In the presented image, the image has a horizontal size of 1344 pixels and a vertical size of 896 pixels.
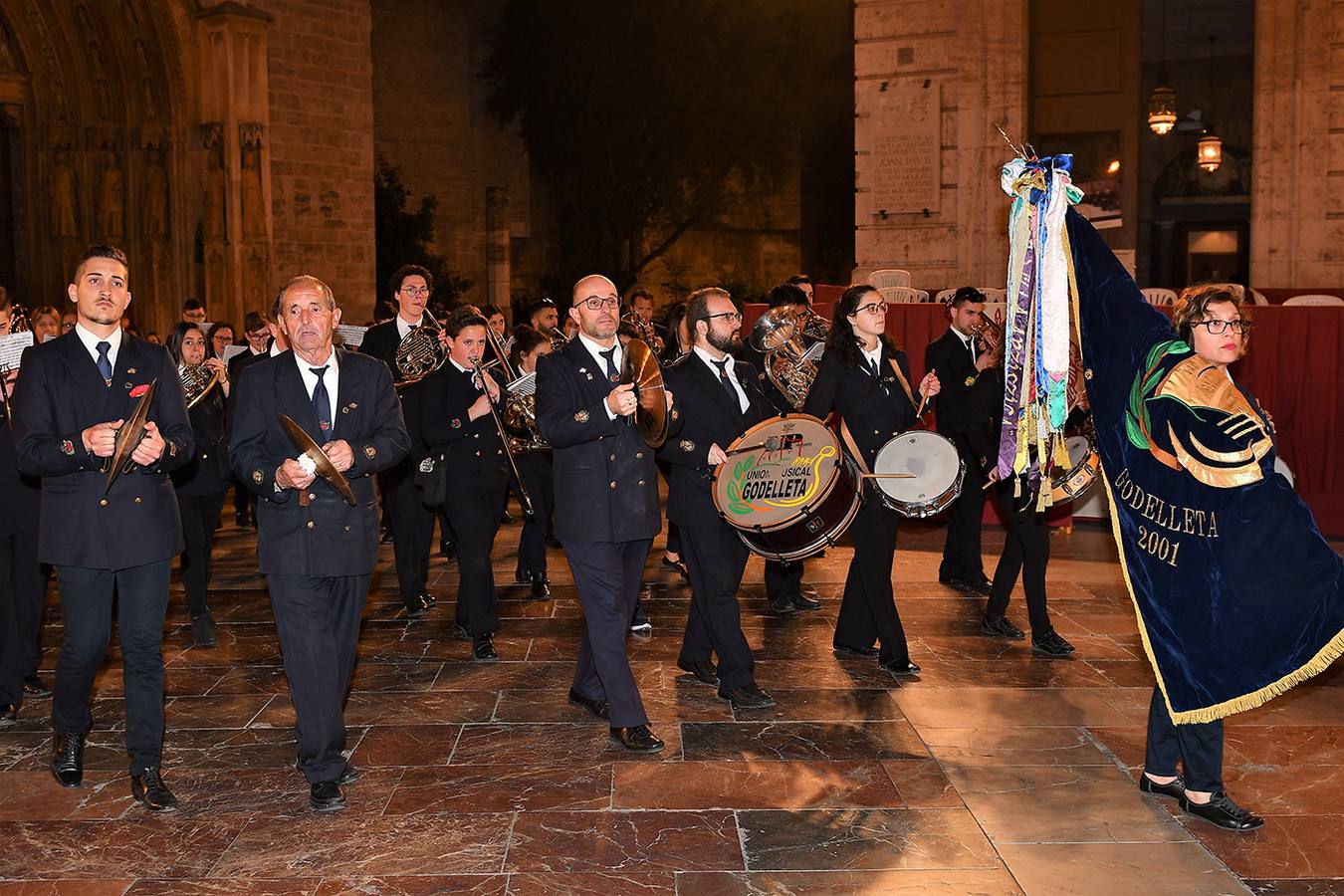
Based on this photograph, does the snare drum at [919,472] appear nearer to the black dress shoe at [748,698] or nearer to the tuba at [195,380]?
the black dress shoe at [748,698]

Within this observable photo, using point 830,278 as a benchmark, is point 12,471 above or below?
below

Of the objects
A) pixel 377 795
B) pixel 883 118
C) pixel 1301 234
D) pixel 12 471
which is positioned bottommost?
pixel 377 795

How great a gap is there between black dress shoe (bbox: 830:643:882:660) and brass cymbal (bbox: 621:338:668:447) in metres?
2.26

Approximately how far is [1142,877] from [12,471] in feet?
16.4

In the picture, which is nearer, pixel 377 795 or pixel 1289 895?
pixel 1289 895

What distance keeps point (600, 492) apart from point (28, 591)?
2934mm

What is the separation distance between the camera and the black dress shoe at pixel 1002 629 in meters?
7.62

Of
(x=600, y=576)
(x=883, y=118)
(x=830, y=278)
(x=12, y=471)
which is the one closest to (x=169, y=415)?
(x=12, y=471)

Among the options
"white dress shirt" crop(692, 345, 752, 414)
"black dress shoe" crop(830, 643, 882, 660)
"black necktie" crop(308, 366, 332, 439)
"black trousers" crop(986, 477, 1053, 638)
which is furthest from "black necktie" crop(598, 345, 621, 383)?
"black trousers" crop(986, 477, 1053, 638)

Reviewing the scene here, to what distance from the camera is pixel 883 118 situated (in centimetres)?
1602

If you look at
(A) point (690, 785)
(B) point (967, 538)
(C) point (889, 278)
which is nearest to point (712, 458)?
(A) point (690, 785)

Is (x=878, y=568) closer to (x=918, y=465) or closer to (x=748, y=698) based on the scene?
(x=918, y=465)

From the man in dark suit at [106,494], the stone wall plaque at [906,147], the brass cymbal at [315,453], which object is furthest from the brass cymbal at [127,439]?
the stone wall plaque at [906,147]

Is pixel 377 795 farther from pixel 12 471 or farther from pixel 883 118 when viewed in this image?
pixel 883 118
